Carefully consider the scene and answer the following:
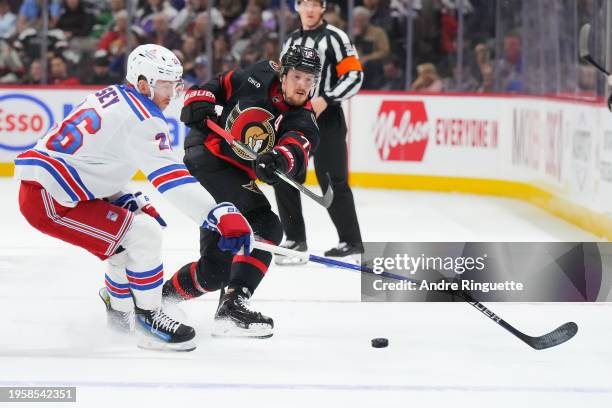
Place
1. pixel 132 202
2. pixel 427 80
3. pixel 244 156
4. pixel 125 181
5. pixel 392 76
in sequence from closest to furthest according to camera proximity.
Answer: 1. pixel 125 181
2. pixel 132 202
3. pixel 244 156
4. pixel 427 80
5. pixel 392 76

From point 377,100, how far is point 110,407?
19.6ft

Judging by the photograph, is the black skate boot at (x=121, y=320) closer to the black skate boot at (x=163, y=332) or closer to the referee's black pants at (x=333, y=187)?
the black skate boot at (x=163, y=332)

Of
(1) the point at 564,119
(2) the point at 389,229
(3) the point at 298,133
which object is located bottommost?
(2) the point at 389,229

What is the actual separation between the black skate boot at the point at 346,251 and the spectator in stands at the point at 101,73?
14.8 ft

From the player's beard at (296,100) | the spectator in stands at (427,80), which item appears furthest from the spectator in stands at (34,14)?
the player's beard at (296,100)

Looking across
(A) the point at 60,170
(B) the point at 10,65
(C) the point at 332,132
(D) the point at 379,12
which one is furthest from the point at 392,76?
(A) the point at 60,170

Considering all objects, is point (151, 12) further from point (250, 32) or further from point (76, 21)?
point (250, 32)

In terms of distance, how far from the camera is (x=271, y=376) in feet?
10.3

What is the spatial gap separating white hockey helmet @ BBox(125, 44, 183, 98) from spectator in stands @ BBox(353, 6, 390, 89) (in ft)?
18.7

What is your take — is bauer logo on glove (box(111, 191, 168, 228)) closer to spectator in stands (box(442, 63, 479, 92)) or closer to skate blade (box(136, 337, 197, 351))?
skate blade (box(136, 337, 197, 351))

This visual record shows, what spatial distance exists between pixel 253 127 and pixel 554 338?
49.5 inches

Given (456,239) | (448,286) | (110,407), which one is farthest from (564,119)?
(110,407)

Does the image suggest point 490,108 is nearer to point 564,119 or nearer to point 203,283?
point 564,119

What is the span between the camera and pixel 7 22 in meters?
9.40
